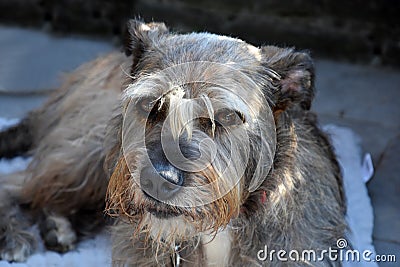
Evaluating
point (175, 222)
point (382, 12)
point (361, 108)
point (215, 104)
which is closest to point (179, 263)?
point (175, 222)

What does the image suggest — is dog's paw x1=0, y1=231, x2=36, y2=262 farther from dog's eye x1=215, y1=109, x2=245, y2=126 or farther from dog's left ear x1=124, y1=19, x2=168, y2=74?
dog's eye x1=215, y1=109, x2=245, y2=126

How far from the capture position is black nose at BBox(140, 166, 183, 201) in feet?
9.69

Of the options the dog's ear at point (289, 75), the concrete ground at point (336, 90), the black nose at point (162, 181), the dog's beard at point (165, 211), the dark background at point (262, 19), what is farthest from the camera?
the dark background at point (262, 19)

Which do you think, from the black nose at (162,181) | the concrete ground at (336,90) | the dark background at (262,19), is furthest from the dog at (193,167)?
the dark background at (262,19)

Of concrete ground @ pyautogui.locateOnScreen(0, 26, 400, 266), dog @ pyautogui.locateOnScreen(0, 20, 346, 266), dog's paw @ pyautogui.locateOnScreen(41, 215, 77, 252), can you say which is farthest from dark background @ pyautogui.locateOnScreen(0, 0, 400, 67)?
dog's paw @ pyautogui.locateOnScreen(41, 215, 77, 252)

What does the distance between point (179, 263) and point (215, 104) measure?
2.76 feet

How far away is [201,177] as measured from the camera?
3039 millimetres

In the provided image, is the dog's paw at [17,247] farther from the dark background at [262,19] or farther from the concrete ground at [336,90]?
the dark background at [262,19]

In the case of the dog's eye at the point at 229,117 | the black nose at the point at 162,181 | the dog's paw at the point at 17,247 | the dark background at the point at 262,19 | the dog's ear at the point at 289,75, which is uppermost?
the dark background at the point at 262,19

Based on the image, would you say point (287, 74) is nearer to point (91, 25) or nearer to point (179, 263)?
point (179, 263)

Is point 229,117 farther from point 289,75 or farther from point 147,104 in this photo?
point 289,75

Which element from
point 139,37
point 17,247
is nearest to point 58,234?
point 17,247

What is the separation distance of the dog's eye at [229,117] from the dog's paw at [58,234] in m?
1.50

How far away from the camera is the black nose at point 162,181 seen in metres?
2.95
